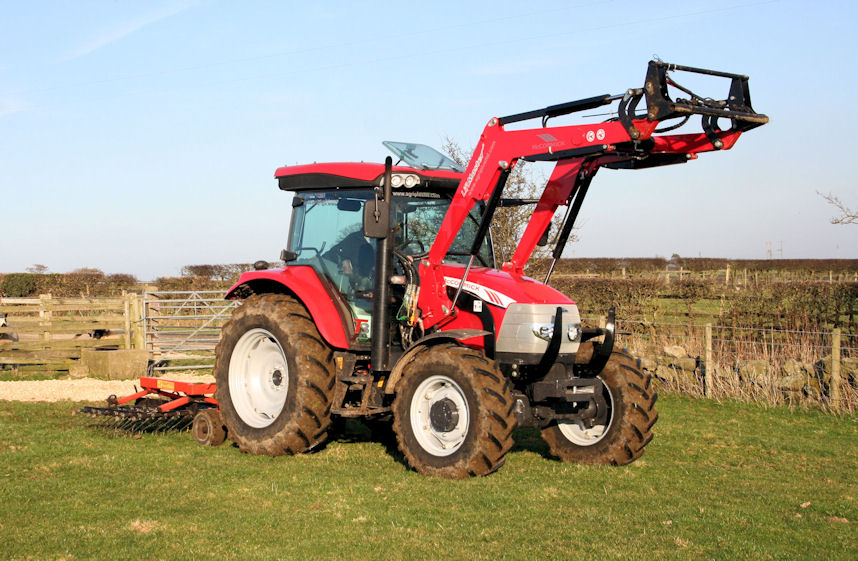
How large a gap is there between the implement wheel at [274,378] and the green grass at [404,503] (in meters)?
0.26

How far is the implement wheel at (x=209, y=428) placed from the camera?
898cm

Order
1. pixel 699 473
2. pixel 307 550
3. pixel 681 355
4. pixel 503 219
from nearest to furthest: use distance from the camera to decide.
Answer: pixel 307 550, pixel 699 473, pixel 681 355, pixel 503 219

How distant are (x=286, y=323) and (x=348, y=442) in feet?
5.45

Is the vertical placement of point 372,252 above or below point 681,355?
above

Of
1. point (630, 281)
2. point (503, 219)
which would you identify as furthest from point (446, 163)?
point (630, 281)

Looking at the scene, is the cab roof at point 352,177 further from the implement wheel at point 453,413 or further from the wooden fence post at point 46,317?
the wooden fence post at point 46,317

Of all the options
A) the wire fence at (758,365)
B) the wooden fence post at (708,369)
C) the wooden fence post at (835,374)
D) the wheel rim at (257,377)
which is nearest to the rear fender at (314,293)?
the wheel rim at (257,377)

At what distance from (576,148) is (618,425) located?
8.46 feet

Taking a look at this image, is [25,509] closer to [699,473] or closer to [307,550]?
[307,550]

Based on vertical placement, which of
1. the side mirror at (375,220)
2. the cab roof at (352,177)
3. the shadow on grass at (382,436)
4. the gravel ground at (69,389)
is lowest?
the gravel ground at (69,389)

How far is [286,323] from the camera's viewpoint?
8.43m

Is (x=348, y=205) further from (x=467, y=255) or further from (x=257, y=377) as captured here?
(x=257, y=377)

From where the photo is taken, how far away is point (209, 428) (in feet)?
29.5

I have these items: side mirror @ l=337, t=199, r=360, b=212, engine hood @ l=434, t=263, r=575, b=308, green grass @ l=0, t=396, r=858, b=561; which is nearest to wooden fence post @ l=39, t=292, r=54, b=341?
green grass @ l=0, t=396, r=858, b=561
